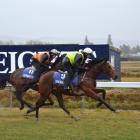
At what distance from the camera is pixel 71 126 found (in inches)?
584

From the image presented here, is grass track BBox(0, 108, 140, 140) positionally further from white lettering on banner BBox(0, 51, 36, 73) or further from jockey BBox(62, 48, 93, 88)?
white lettering on banner BBox(0, 51, 36, 73)

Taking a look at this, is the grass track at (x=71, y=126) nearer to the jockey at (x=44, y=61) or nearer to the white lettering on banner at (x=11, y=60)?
the jockey at (x=44, y=61)

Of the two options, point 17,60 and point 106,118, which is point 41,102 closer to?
point 106,118

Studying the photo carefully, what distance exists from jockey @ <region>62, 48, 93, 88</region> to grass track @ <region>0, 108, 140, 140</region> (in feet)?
4.53

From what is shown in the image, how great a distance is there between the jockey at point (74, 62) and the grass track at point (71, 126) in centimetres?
138

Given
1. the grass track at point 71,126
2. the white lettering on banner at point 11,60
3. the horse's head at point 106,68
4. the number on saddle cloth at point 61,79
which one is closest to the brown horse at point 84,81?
the horse's head at point 106,68

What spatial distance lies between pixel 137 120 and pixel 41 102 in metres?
2.90

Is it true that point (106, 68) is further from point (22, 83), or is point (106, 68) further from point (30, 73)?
point (22, 83)

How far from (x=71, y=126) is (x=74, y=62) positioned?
7.50 ft

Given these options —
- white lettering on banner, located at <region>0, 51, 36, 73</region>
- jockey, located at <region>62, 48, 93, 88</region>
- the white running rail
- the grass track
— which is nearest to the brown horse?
jockey, located at <region>62, 48, 93, 88</region>

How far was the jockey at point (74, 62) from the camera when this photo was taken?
1631cm

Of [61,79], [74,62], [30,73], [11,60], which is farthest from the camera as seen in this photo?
[11,60]

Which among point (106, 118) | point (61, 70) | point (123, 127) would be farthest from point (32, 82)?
point (123, 127)

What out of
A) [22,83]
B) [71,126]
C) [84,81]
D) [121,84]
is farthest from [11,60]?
[71,126]
